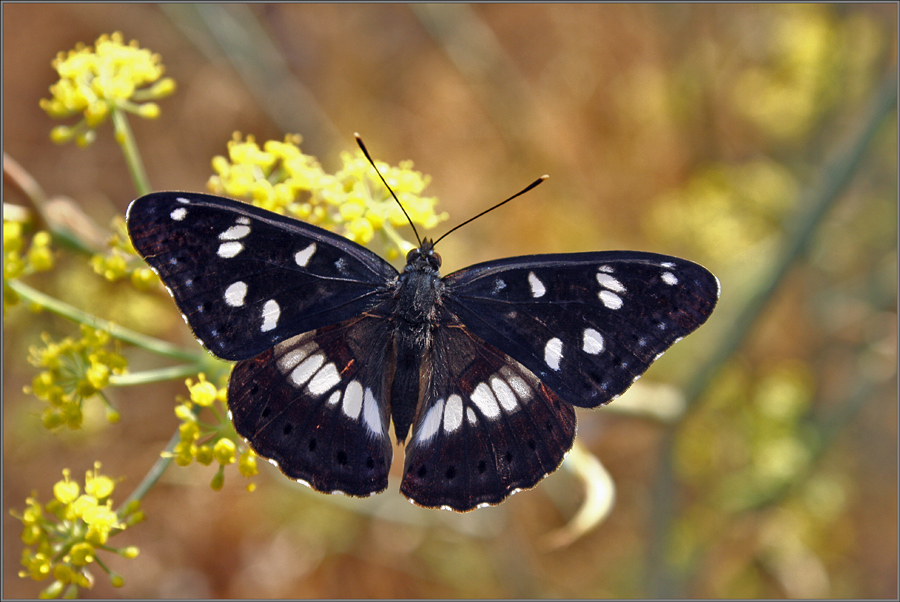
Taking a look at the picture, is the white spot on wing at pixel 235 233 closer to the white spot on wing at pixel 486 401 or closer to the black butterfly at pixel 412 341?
the black butterfly at pixel 412 341

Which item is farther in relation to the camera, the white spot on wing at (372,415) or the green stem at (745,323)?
the green stem at (745,323)

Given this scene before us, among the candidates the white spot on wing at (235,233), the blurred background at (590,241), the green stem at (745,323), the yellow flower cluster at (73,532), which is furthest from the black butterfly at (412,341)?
the green stem at (745,323)

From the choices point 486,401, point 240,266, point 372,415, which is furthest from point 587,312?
point 240,266

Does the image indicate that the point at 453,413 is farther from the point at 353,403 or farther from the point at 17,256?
the point at 17,256

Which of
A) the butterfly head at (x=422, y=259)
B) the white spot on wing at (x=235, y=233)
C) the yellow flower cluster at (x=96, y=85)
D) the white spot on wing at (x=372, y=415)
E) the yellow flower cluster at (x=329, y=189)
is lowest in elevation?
the white spot on wing at (x=372, y=415)

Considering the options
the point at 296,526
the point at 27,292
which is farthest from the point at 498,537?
the point at 27,292

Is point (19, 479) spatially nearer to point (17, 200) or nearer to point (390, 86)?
point (17, 200)

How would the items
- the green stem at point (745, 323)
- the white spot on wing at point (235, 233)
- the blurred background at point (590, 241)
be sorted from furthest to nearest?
the blurred background at point (590, 241) → the green stem at point (745, 323) → the white spot on wing at point (235, 233)
